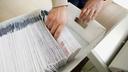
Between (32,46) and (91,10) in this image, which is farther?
(91,10)

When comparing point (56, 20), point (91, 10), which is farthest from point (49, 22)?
point (91, 10)

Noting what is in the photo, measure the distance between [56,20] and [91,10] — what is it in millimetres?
144

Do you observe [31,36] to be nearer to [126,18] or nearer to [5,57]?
[5,57]

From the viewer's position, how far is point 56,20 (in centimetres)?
64

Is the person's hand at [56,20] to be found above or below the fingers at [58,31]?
above

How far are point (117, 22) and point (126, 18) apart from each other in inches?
1.3

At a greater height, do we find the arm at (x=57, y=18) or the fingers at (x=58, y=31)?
the arm at (x=57, y=18)

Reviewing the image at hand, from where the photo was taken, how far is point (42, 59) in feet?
1.69

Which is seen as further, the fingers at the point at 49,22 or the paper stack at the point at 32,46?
the fingers at the point at 49,22

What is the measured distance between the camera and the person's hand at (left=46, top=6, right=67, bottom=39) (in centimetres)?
60

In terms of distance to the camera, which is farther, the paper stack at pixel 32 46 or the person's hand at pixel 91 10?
the person's hand at pixel 91 10

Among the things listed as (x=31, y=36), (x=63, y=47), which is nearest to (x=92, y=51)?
(x=63, y=47)

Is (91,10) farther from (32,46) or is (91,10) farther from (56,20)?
(32,46)

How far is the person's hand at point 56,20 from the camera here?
60cm
